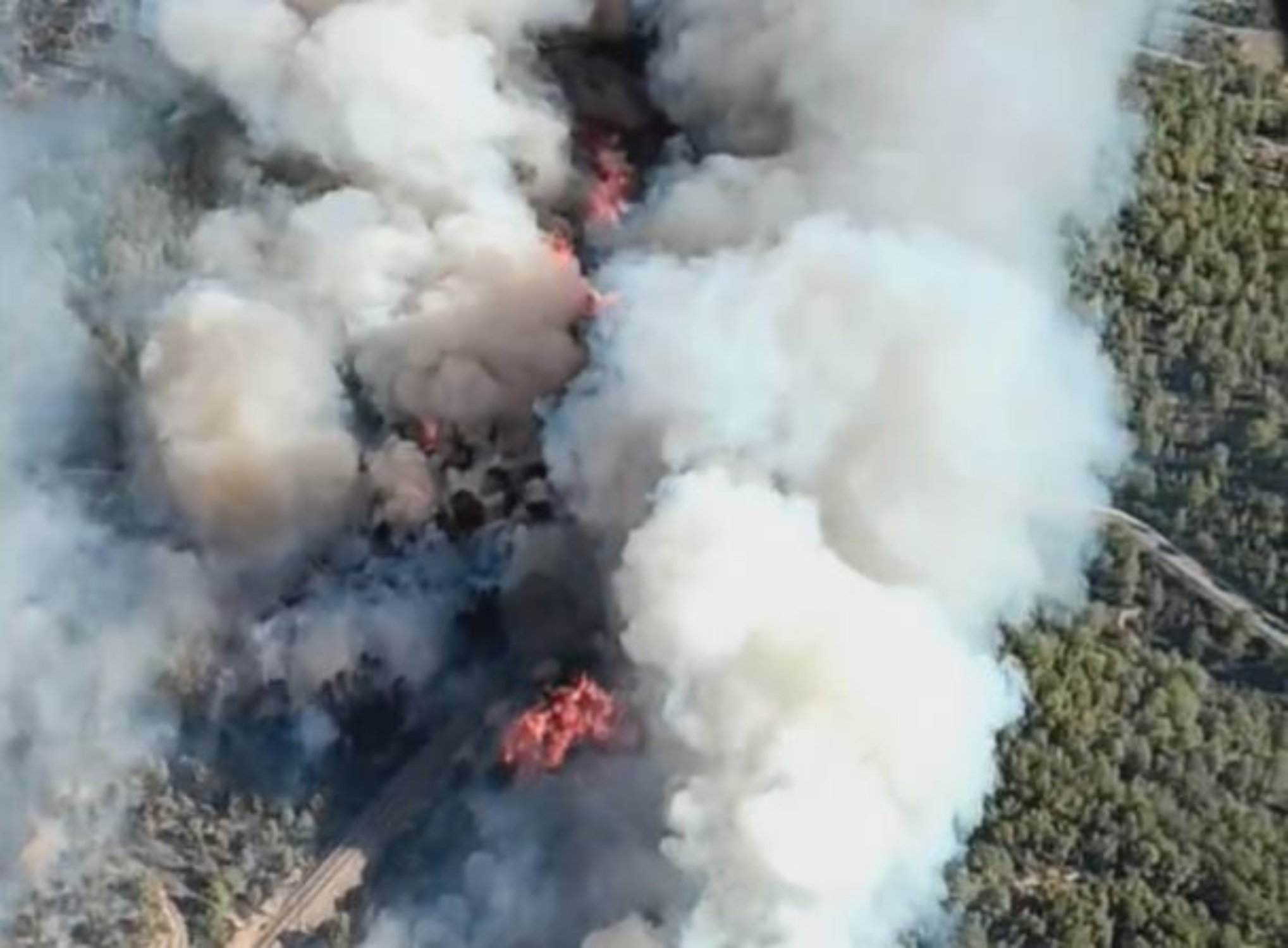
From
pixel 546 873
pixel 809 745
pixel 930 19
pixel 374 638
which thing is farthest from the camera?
pixel 930 19

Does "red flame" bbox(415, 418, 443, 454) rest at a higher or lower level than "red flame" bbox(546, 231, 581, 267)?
lower

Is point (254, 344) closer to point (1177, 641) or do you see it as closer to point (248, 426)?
point (248, 426)

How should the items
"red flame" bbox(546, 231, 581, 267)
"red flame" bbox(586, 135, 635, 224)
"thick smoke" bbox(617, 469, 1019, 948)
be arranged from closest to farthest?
"thick smoke" bbox(617, 469, 1019, 948) → "red flame" bbox(546, 231, 581, 267) → "red flame" bbox(586, 135, 635, 224)

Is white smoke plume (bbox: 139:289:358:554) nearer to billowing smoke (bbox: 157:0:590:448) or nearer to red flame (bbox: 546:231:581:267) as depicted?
billowing smoke (bbox: 157:0:590:448)

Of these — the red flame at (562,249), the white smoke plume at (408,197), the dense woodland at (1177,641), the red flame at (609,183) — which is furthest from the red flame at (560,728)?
the red flame at (609,183)

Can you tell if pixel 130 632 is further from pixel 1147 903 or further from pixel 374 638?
pixel 1147 903

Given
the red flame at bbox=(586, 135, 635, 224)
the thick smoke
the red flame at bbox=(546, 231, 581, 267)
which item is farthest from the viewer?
the red flame at bbox=(586, 135, 635, 224)

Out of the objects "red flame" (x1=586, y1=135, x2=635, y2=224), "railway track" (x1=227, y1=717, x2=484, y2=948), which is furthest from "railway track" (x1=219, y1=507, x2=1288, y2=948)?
"red flame" (x1=586, y1=135, x2=635, y2=224)

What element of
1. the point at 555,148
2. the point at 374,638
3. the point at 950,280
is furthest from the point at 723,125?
the point at 374,638
